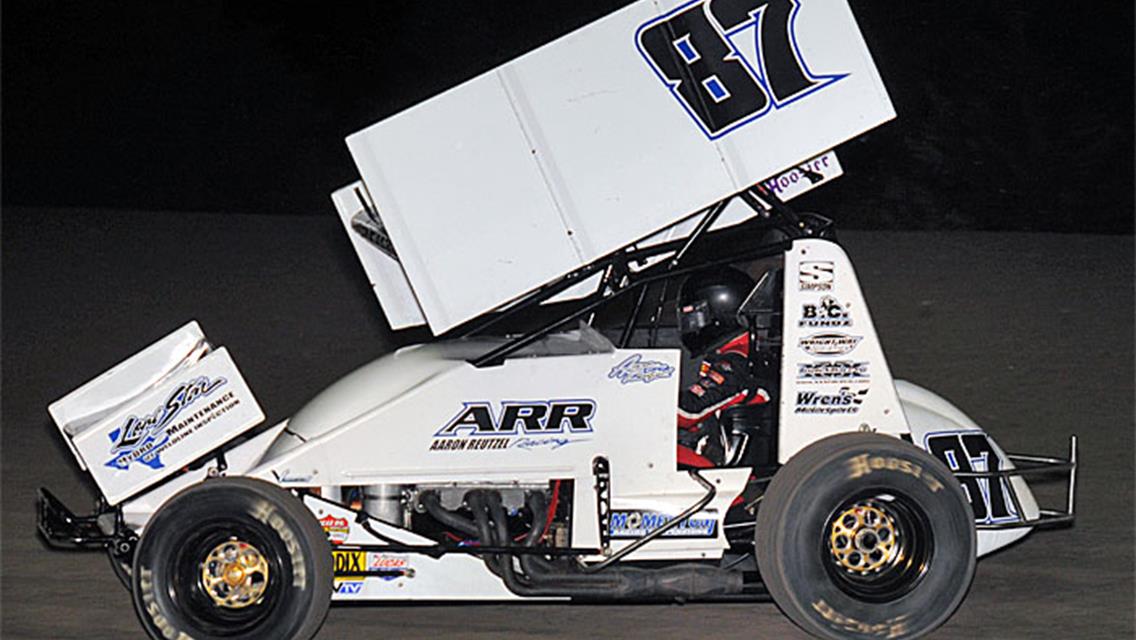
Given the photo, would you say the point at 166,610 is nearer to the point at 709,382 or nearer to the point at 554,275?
the point at 554,275

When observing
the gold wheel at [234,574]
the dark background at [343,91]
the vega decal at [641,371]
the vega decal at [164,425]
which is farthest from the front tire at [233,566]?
the dark background at [343,91]

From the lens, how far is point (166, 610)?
219 inches

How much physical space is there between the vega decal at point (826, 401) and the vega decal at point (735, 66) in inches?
39.2

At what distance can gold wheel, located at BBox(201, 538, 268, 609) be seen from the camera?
5609 mm

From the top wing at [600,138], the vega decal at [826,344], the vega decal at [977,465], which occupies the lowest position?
the vega decal at [977,465]

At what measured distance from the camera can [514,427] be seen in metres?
5.73

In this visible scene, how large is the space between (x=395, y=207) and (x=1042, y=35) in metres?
10.0

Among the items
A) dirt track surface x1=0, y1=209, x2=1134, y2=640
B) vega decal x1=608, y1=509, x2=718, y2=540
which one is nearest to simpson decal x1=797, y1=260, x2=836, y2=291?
vega decal x1=608, y1=509, x2=718, y2=540

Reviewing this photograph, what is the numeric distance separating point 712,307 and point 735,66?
1025 millimetres

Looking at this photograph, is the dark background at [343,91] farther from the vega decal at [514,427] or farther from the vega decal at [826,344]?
the vega decal at [514,427]

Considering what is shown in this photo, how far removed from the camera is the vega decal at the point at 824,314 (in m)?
5.79

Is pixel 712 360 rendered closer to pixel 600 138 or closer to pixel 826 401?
pixel 826 401

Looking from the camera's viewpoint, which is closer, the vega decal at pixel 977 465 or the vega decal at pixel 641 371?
the vega decal at pixel 641 371

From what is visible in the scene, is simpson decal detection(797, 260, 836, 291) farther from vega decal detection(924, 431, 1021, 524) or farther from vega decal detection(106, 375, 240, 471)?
vega decal detection(106, 375, 240, 471)
